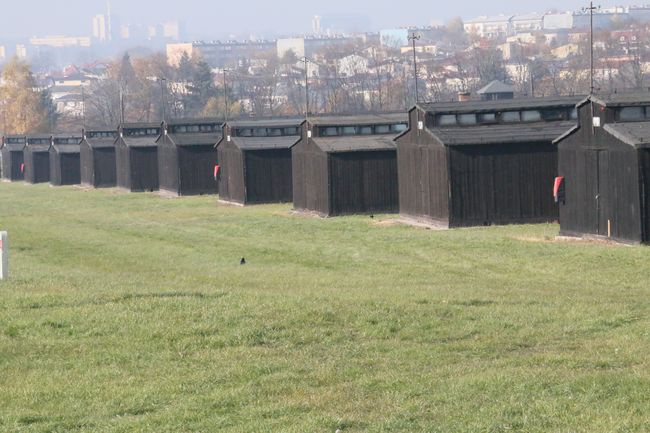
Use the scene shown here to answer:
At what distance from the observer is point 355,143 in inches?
2219

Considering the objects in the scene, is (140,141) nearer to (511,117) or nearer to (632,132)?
(511,117)

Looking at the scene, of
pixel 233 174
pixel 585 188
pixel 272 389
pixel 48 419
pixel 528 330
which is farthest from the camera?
pixel 233 174

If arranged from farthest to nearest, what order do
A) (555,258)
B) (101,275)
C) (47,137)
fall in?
(47,137), (555,258), (101,275)

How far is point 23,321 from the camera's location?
1947 cm

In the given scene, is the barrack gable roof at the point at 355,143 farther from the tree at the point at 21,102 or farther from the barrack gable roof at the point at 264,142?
the tree at the point at 21,102

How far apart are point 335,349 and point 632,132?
70.0 feet

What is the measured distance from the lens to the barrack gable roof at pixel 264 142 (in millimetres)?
68375

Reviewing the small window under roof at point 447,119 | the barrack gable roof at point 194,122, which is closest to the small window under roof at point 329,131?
the small window under roof at point 447,119

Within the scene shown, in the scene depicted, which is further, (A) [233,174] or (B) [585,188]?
(A) [233,174]

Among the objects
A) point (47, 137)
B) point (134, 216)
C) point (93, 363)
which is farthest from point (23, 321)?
point (47, 137)

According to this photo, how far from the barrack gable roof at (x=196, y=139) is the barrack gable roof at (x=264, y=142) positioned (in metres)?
8.97

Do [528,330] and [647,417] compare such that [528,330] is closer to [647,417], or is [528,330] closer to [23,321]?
[647,417]

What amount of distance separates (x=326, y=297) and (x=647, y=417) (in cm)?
1022

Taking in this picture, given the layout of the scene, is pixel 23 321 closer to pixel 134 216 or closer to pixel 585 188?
pixel 585 188
